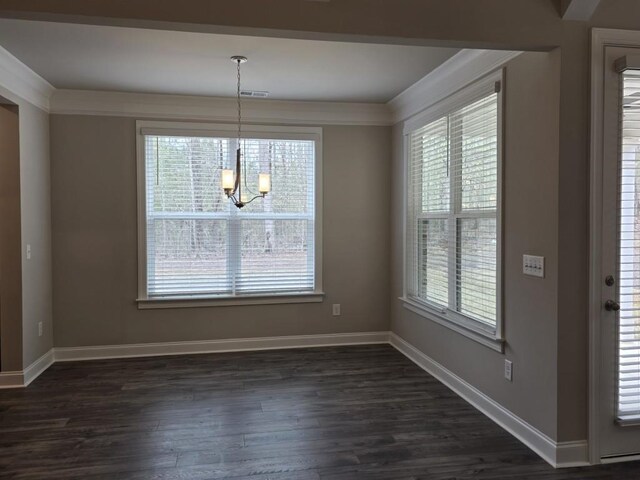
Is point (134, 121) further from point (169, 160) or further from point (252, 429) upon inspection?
point (252, 429)

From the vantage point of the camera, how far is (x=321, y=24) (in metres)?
2.33

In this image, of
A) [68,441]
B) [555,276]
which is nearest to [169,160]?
[68,441]

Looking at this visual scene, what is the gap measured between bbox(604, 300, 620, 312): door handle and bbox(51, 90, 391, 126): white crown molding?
3.22 meters

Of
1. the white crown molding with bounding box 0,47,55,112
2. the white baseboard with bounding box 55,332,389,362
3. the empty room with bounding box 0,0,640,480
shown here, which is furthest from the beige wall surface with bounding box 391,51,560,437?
the white crown molding with bounding box 0,47,55,112

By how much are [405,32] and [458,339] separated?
2.45 m

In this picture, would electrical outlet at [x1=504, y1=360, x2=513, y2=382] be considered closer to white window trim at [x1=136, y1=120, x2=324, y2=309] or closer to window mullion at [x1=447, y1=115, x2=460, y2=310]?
window mullion at [x1=447, y1=115, x2=460, y2=310]

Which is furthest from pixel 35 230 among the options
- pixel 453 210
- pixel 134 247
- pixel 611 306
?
pixel 611 306

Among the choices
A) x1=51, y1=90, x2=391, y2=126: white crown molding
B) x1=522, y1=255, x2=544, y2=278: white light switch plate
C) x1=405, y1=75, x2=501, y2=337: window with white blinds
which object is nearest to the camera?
x1=522, y1=255, x2=544, y2=278: white light switch plate

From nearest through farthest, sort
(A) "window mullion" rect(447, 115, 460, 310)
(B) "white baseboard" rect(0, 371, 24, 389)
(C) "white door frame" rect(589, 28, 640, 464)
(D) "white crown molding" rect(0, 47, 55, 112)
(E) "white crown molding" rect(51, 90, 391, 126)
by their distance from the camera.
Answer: (C) "white door frame" rect(589, 28, 640, 464) < (D) "white crown molding" rect(0, 47, 55, 112) < (A) "window mullion" rect(447, 115, 460, 310) < (B) "white baseboard" rect(0, 371, 24, 389) < (E) "white crown molding" rect(51, 90, 391, 126)

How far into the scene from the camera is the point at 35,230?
430cm

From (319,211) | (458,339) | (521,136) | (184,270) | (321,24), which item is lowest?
(458,339)

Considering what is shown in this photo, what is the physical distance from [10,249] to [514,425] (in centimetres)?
417

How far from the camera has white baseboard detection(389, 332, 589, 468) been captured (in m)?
2.70

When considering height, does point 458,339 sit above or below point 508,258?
below
